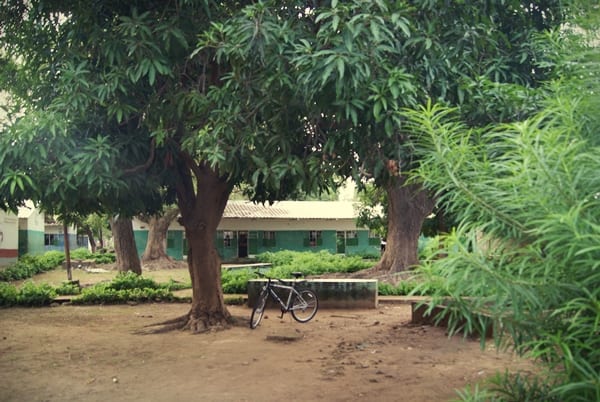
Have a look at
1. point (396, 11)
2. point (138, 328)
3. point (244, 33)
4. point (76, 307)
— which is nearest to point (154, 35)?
point (244, 33)

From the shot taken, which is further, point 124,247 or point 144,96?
point 124,247

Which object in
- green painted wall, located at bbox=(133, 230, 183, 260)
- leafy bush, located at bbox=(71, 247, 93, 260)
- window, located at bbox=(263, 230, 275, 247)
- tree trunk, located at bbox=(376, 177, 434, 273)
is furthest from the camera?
leafy bush, located at bbox=(71, 247, 93, 260)

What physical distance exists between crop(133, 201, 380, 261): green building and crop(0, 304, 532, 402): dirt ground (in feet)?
71.5

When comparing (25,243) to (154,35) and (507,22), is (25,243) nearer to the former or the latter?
(154,35)

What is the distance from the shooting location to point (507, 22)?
6.39 m

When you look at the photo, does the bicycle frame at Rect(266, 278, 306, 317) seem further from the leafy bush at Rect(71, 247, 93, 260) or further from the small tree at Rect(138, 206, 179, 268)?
the leafy bush at Rect(71, 247, 93, 260)

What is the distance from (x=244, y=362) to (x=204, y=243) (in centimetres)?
310

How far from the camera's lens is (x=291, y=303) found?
39.4 feet

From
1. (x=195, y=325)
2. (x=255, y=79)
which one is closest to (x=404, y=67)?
(x=255, y=79)

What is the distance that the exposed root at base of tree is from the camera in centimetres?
1091

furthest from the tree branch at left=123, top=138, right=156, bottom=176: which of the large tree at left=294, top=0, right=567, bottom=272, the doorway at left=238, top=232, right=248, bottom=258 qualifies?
the doorway at left=238, top=232, right=248, bottom=258

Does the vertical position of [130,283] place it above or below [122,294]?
above

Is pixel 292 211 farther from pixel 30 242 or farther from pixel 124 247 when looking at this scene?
pixel 124 247

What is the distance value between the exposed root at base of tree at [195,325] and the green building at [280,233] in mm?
22070
